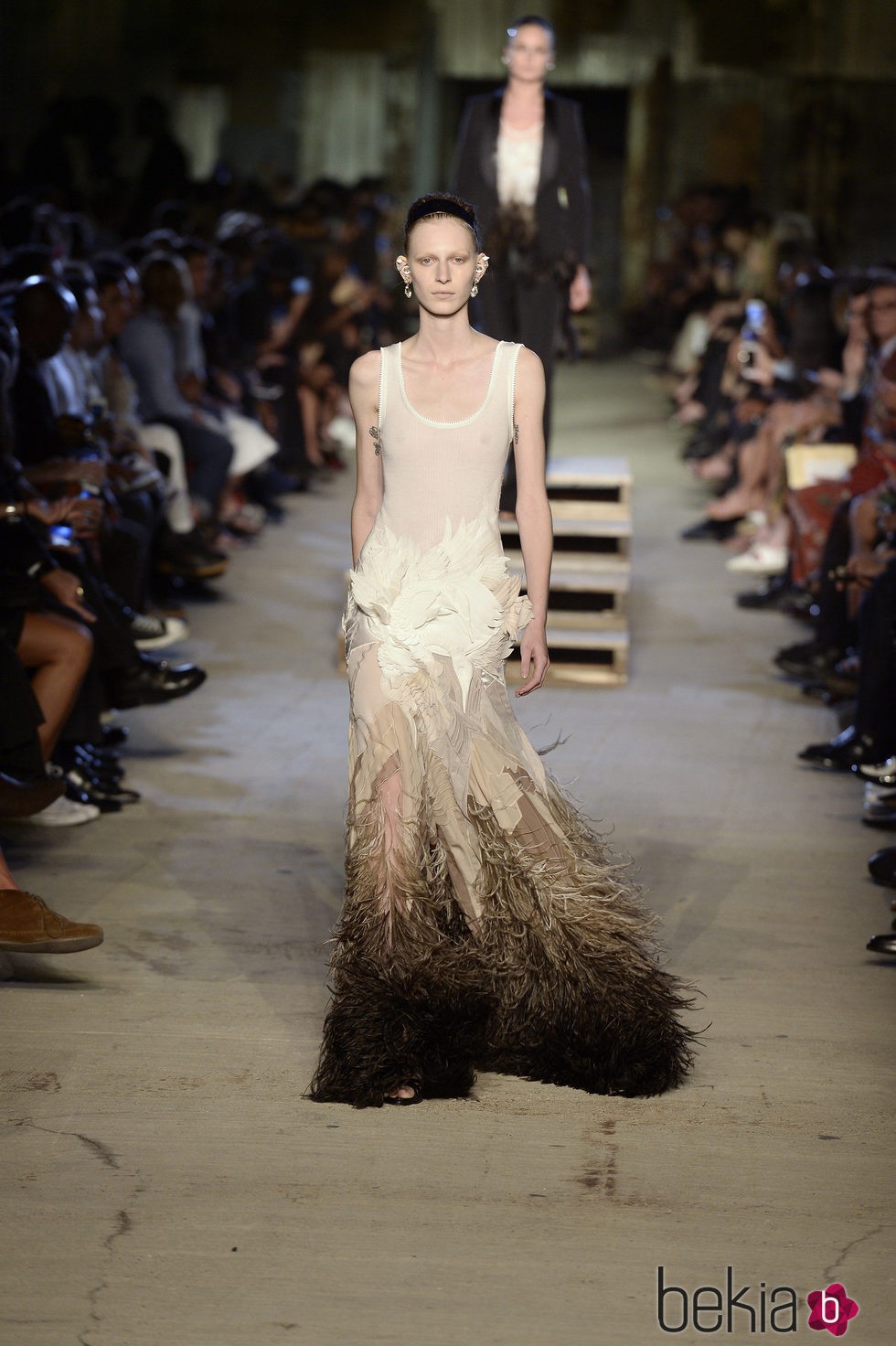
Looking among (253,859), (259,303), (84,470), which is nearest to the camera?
(253,859)

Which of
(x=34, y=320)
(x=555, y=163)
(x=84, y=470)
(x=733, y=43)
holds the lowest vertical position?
(x=84, y=470)

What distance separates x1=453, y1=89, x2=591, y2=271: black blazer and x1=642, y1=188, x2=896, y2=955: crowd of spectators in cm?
114

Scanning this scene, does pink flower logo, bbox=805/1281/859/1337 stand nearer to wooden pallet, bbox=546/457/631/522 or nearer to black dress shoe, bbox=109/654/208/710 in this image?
black dress shoe, bbox=109/654/208/710

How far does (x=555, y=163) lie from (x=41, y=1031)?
3.47m

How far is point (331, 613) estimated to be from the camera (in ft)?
22.6

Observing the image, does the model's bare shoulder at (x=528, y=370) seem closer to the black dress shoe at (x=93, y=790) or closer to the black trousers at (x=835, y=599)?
the black dress shoe at (x=93, y=790)

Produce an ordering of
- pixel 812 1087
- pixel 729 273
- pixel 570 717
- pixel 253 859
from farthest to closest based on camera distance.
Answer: pixel 729 273 → pixel 570 717 → pixel 253 859 → pixel 812 1087

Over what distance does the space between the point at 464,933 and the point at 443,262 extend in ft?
3.46

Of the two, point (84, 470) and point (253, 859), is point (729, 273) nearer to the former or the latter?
point (84, 470)

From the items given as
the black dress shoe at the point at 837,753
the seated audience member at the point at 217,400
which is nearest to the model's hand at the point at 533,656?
the black dress shoe at the point at 837,753

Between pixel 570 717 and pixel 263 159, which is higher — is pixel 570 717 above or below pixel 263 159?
below

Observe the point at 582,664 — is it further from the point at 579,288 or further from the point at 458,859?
the point at 458,859

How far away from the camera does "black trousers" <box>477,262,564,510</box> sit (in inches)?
229

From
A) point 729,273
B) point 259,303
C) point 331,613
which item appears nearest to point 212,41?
point 729,273
